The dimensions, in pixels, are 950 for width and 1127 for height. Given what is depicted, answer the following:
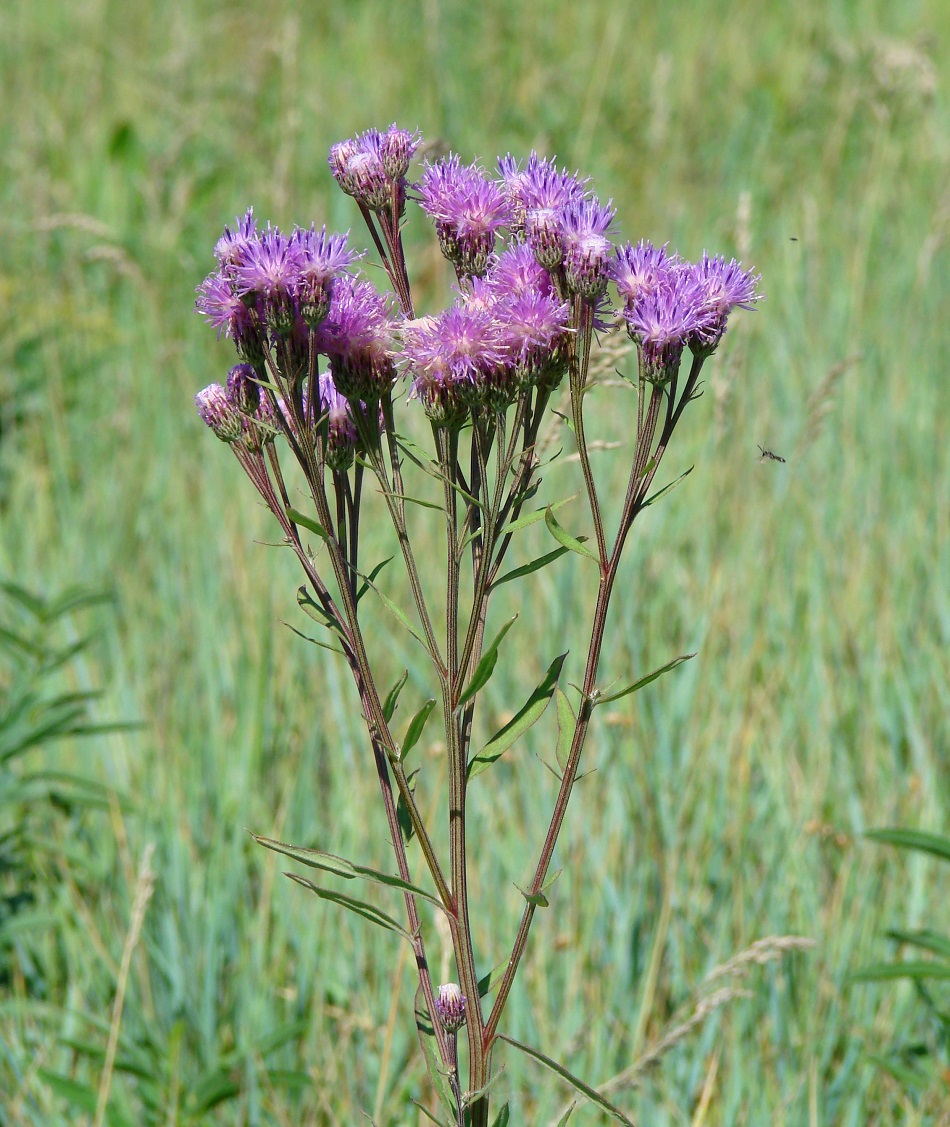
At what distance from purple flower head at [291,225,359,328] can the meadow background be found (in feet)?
2.32

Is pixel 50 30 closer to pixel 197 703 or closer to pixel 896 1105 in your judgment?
pixel 197 703

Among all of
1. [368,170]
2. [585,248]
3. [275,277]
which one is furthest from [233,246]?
[585,248]

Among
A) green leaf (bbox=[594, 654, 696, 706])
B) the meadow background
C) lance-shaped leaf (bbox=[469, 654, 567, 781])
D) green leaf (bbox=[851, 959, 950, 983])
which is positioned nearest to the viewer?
green leaf (bbox=[594, 654, 696, 706])

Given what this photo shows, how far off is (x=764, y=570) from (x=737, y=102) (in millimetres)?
3368

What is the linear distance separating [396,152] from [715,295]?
0.97 feet

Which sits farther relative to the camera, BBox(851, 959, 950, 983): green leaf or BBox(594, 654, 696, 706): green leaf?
BBox(851, 959, 950, 983): green leaf

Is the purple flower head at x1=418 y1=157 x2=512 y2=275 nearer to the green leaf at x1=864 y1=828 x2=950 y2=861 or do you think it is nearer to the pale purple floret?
the pale purple floret

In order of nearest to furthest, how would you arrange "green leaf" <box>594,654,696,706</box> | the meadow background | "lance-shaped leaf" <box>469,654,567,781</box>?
"green leaf" <box>594,654,696,706</box>, "lance-shaped leaf" <box>469,654,567,781</box>, the meadow background

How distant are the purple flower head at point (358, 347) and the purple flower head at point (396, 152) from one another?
14 centimetres

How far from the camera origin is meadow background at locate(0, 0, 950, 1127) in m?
1.68

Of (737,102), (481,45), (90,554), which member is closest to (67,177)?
(481,45)

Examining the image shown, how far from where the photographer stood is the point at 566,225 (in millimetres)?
897

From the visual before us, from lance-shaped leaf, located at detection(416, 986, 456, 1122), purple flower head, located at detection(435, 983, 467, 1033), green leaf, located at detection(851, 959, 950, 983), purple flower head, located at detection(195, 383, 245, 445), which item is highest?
purple flower head, located at detection(195, 383, 245, 445)

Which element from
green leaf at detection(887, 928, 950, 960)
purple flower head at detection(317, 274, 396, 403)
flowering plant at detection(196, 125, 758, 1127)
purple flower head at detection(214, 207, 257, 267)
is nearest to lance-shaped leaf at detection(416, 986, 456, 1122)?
flowering plant at detection(196, 125, 758, 1127)
